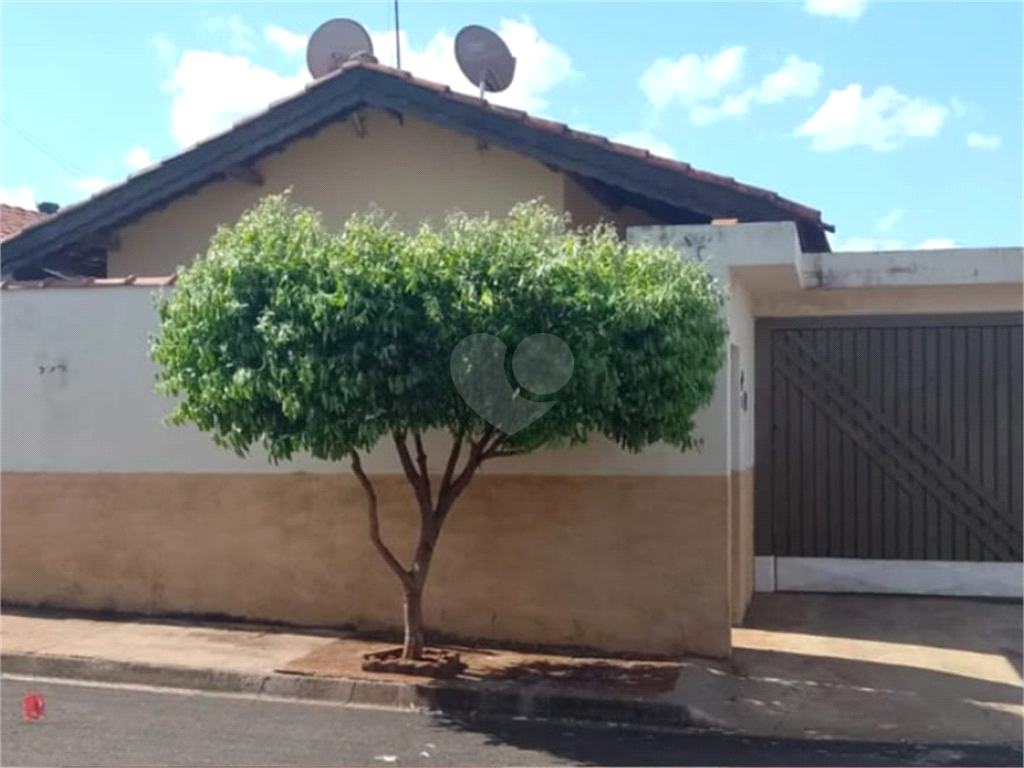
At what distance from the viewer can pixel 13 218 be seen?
17797mm

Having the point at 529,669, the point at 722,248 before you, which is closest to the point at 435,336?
the point at 529,669

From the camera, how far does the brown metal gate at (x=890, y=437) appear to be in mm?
13195

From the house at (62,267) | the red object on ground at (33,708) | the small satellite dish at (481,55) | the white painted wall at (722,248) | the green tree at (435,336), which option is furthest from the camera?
the house at (62,267)

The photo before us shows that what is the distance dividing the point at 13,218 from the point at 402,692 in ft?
38.6

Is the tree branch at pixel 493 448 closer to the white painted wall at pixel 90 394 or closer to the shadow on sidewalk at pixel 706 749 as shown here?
the shadow on sidewalk at pixel 706 749

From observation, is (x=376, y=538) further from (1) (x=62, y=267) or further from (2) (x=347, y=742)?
(1) (x=62, y=267)

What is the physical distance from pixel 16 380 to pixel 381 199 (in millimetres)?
Answer: 3842

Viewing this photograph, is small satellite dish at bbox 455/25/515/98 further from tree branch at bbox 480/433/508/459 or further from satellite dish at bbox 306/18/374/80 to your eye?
tree branch at bbox 480/433/508/459

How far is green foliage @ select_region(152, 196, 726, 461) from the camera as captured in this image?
8.30 metres

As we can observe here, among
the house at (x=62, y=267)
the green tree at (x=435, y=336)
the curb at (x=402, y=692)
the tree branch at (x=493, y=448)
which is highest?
the house at (x=62, y=267)

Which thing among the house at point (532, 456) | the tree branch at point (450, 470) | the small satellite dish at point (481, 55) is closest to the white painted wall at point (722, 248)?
the house at point (532, 456)

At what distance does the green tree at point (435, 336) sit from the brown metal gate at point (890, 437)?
4875 mm

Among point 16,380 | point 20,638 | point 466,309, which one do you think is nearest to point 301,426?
point 466,309

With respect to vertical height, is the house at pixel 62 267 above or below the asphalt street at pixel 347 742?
above
